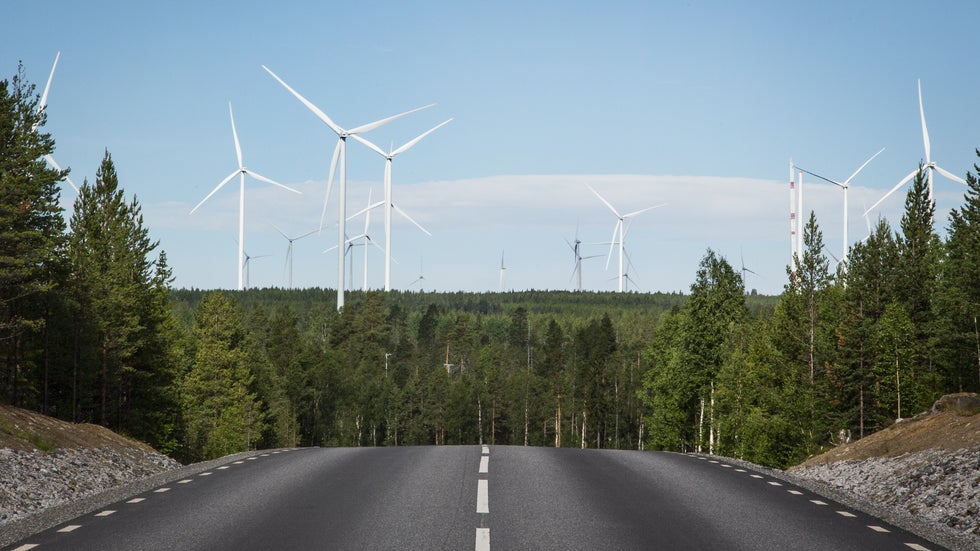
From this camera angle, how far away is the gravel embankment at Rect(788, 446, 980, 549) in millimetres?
13094

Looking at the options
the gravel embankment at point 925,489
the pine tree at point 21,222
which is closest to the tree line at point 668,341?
the pine tree at point 21,222

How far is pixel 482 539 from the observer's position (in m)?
10.5

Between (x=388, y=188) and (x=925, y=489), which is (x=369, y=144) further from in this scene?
(x=925, y=489)

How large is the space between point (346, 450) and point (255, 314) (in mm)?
133312

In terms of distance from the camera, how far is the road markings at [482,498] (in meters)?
12.8

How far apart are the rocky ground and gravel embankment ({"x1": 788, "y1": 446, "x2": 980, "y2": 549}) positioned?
0.08 feet

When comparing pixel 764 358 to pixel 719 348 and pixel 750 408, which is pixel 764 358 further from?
pixel 719 348

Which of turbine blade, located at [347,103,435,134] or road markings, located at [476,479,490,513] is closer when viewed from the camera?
road markings, located at [476,479,490,513]

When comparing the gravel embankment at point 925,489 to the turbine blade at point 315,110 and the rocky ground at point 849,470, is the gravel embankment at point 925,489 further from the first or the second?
the turbine blade at point 315,110

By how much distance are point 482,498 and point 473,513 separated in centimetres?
141

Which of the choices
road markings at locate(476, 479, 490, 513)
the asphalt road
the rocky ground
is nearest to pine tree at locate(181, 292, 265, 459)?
the rocky ground

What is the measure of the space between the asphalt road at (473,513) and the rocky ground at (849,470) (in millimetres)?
982

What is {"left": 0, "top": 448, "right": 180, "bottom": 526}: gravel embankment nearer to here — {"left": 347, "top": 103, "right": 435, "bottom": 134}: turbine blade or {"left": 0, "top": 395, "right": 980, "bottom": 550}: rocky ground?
{"left": 0, "top": 395, "right": 980, "bottom": 550}: rocky ground

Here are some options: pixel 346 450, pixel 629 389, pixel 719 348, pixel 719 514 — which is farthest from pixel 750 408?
pixel 629 389
